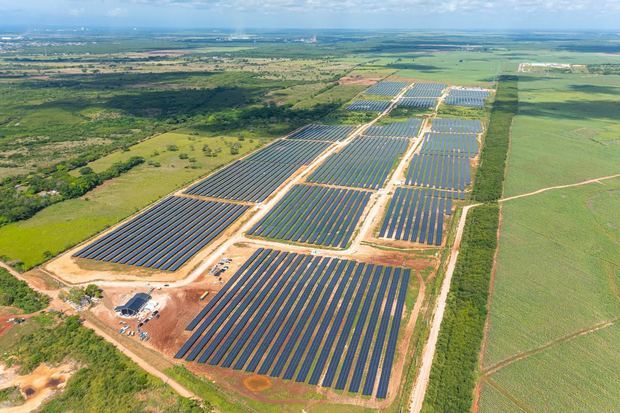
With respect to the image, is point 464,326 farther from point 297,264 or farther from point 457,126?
point 457,126

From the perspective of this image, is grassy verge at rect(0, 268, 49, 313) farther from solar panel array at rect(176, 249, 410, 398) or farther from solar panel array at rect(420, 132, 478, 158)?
solar panel array at rect(420, 132, 478, 158)

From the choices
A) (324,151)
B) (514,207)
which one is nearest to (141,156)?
(324,151)

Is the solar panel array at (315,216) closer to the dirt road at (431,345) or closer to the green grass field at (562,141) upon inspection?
the dirt road at (431,345)

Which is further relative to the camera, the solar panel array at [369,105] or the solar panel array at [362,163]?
the solar panel array at [369,105]

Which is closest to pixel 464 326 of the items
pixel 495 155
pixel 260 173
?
pixel 260 173

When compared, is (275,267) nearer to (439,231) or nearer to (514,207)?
(439,231)

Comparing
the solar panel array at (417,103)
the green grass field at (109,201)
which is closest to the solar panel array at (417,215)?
the green grass field at (109,201)

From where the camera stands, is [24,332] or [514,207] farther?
[514,207]

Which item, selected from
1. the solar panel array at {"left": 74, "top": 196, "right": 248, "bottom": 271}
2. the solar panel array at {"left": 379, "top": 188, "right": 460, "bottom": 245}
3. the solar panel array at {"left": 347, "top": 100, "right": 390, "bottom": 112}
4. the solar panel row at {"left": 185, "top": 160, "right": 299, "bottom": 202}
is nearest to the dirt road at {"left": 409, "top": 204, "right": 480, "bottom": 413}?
the solar panel array at {"left": 379, "top": 188, "right": 460, "bottom": 245}
